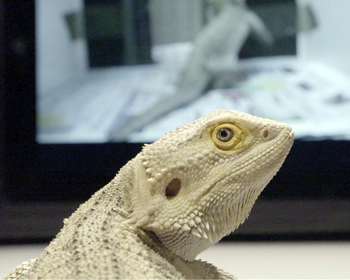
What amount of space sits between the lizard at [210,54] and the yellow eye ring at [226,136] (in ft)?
7.45

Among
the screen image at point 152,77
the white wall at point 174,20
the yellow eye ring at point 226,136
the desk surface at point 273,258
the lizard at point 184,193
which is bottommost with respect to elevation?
the desk surface at point 273,258

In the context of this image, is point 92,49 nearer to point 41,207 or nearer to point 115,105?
point 115,105

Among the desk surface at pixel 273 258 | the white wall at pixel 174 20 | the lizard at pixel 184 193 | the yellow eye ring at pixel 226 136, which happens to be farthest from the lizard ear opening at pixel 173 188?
the white wall at pixel 174 20

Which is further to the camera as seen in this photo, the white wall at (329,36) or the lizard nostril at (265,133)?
the white wall at (329,36)

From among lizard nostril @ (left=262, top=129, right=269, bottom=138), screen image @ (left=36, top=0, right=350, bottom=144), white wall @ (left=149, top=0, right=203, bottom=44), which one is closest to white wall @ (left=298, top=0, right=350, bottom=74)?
screen image @ (left=36, top=0, right=350, bottom=144)

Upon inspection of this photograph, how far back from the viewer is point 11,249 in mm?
3328

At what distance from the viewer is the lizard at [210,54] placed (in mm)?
3562

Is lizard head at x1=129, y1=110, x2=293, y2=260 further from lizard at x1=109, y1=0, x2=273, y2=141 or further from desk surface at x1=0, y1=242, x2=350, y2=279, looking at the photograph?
lizard at x1=109, y1=0, x2=273, y2=141

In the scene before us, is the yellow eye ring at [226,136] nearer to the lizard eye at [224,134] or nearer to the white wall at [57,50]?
the lizard eye at [224,134]

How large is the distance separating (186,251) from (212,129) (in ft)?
1.27

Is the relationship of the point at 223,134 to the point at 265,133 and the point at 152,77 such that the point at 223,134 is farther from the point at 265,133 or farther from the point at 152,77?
the point at 152,77

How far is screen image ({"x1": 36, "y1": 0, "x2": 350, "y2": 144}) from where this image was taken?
349cm

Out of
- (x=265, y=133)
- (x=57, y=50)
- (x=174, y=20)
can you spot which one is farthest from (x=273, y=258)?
(x=57, y=50)

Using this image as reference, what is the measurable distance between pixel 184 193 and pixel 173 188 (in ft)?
0.13
